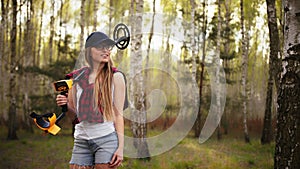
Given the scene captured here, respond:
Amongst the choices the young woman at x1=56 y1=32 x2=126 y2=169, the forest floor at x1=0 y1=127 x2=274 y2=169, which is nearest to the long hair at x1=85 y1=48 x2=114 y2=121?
the young woman at x1=56 y1=32 x2=126 y2=169

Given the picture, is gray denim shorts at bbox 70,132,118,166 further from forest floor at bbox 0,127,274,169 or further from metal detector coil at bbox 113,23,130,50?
forest floor at bbox 0,127,274,169

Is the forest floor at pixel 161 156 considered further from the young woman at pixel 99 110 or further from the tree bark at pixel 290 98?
the young woman at pixel 99 110

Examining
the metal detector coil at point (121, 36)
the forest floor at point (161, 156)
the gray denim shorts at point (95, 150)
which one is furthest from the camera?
the forest floor at point (161, 156)

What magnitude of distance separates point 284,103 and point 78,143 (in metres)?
2.54

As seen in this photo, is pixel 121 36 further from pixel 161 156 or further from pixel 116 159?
pixel 161 156

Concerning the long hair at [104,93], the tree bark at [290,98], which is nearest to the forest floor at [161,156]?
the tree bark at [290,98]

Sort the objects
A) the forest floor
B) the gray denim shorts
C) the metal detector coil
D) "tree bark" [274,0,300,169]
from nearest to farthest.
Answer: the gray denim shorts < the metal detector coil < "tree bark" [274,0,300,169] < the forest floor

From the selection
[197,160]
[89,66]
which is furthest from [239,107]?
[89,66]

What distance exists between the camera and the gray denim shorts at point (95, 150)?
2.49 m

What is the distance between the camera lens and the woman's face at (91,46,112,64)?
2.58 m

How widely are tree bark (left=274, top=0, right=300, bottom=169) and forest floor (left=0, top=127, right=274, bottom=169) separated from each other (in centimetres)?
359

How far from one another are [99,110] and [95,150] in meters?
0.28

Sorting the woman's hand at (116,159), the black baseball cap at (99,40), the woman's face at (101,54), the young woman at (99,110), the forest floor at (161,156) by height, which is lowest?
the forest floor at (161,156)

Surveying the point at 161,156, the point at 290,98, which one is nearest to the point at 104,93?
the point at 290,98
